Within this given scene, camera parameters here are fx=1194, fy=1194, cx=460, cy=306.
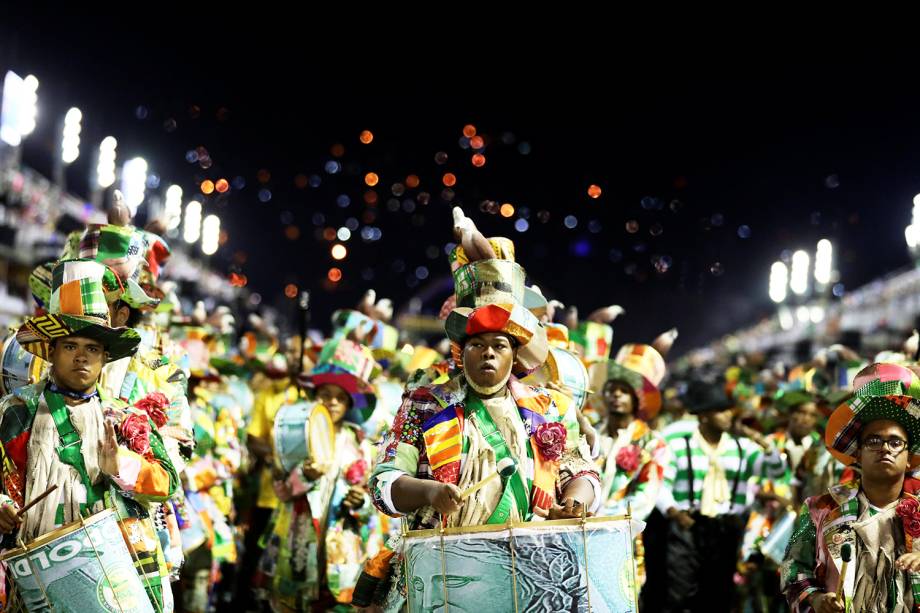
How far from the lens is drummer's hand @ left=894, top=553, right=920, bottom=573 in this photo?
16.8 ft

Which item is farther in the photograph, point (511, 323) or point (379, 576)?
point (379, 576)

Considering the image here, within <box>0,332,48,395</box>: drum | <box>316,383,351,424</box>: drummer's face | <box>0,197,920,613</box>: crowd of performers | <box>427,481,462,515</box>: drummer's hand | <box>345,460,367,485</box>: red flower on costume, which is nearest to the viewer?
<box>427,481,462,515</box>: drummer's hand

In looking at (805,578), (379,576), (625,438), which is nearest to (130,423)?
(379,576)

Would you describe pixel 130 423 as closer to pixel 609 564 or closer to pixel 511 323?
pixel 511 323

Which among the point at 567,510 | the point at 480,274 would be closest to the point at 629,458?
the point at 480,274

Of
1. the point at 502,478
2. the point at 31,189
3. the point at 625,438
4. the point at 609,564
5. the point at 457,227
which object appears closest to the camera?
the point at 609,564

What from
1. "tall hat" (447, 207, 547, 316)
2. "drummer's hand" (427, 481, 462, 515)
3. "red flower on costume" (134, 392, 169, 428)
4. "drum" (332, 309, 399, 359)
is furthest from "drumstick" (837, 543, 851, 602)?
"drum" (332, 309, 399, 359)

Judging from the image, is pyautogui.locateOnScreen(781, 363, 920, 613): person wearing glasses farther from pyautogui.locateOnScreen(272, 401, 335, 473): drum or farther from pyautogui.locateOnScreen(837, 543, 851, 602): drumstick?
pyautogui.locateOnScreen(272, 401, 335, 473): drum

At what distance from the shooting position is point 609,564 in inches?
180

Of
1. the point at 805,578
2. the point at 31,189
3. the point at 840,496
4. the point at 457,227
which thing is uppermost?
the point at 31,189

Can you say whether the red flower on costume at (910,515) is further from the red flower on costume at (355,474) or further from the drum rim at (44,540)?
the red flower on costume at (355,474)

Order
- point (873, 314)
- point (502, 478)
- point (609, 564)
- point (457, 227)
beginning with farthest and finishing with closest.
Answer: point (873, 314) → point (457, 227) → point (502, 478) → point (609, 564)

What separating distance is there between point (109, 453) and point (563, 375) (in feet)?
10.2

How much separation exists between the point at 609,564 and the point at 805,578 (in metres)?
1.39
